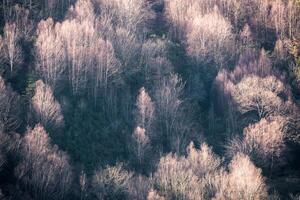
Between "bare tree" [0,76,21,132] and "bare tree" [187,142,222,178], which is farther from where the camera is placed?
"bare tree" [187,142,222,178]

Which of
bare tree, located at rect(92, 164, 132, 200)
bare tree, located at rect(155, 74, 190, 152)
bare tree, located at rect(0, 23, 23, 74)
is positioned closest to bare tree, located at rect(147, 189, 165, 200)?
bare tree, located at rect(92, 164, 132, 200)

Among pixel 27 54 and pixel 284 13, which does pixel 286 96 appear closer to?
pixel 284 13

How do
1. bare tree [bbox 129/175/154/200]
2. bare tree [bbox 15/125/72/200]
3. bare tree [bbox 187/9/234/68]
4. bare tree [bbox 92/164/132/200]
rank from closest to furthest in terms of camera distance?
1. bare tree [bbox 15/125/72/200]
2. bare tree [bbox 129/175/154/200]
3. bare tree [bbox 92/164/132/200]
4. bare tree [bbox 187/9/234/68]

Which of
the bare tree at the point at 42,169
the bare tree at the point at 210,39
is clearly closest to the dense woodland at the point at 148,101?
the bare tree at the point at 42,169

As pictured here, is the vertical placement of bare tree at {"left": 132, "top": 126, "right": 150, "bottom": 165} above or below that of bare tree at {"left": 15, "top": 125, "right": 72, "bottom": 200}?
below

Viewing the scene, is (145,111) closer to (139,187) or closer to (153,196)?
(139,187)

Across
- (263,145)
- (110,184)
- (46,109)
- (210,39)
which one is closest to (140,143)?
(110,184)

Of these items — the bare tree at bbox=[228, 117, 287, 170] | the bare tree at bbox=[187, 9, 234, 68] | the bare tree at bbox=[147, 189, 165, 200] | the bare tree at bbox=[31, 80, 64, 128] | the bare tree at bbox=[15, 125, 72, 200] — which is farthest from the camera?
the bare tree at bbox=[187, 9, 234, 68]

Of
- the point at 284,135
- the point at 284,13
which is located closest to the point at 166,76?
the point at 284,135

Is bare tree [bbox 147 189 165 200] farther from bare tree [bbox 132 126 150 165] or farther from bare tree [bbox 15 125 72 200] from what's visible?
bare tree [bbox 132 126 150 165]
